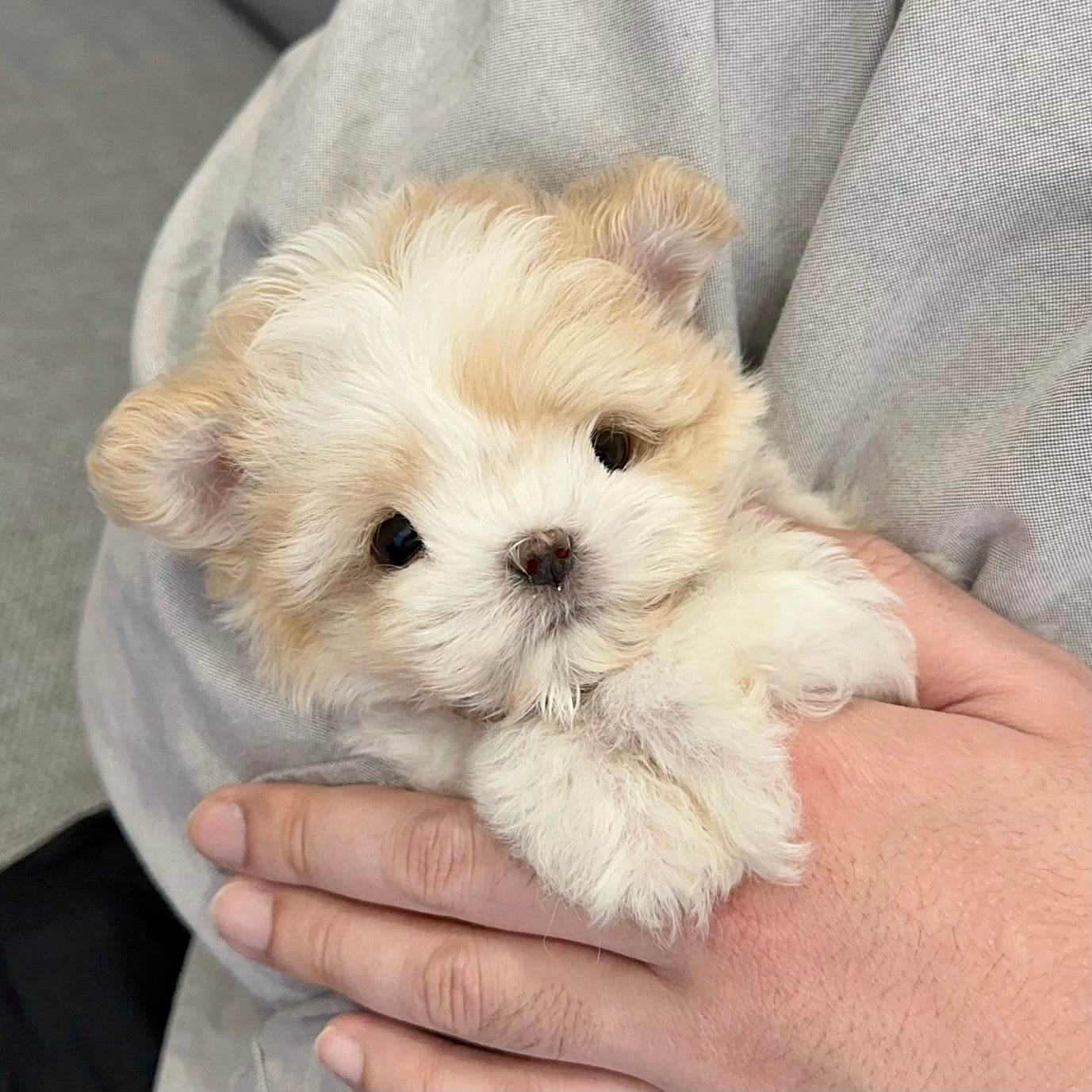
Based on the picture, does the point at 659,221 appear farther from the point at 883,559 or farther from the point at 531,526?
the point at 883,559

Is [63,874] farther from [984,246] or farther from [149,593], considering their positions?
[984,246]

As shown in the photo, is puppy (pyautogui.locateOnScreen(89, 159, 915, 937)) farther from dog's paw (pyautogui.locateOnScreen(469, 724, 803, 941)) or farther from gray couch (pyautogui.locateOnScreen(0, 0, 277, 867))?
gray couch (pyautogui.locateOnScreen(0, 0, 277, 867))

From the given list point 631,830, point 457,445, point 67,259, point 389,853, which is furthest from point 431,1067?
point 67,259

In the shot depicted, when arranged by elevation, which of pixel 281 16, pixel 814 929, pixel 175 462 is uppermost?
pixel 281 16

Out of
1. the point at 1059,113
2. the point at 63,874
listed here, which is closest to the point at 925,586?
the point at 1059,113

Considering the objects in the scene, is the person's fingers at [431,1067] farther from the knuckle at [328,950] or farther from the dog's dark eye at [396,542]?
the dog's dark eye at [396,542]
